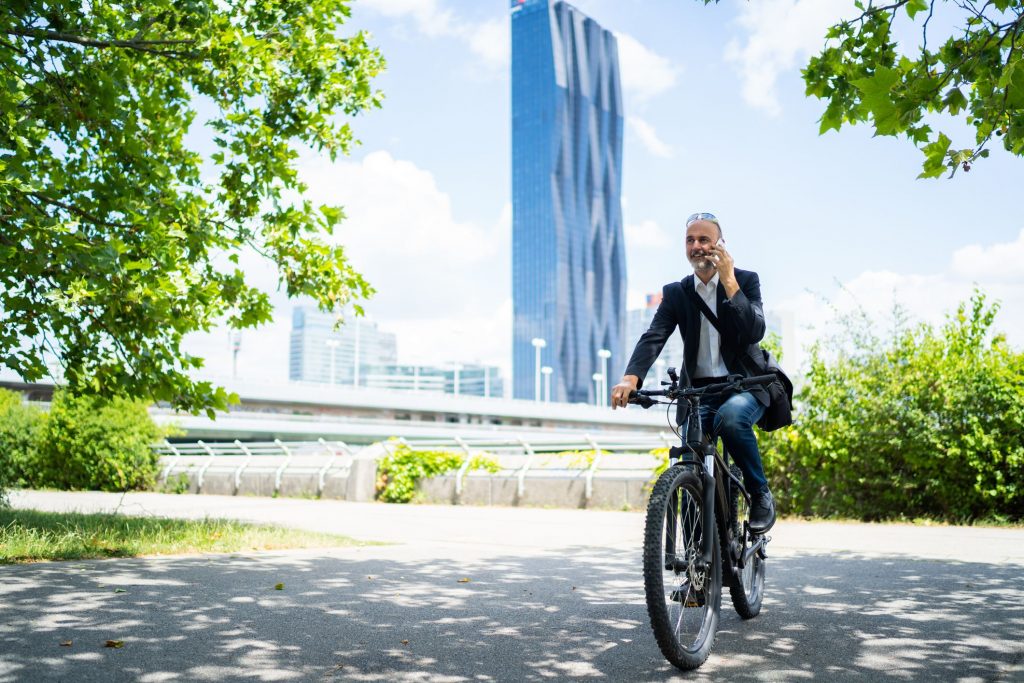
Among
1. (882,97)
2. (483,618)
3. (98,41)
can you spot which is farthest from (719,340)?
(98,41)

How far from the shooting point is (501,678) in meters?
3.51

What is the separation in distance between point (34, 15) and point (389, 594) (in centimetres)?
475

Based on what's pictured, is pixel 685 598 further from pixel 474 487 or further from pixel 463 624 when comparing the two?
pixel 474 487

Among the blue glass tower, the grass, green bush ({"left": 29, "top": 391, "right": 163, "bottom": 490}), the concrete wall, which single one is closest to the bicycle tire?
the grass

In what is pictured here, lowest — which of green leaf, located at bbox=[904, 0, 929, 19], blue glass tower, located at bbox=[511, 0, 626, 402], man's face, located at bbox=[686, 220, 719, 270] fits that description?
man's face, located at bbox=[686, 220, 719, 270]

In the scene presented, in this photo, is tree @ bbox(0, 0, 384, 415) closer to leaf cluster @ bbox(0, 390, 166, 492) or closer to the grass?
the grass

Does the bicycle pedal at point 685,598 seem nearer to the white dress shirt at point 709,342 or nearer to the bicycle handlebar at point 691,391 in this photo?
the bicycle handlebar at point 691,391

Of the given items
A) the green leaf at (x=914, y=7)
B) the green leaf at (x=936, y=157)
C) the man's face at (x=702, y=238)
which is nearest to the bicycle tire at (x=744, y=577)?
the man's face at (x=702, y=238)

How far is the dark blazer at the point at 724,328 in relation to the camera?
4238 millimetres

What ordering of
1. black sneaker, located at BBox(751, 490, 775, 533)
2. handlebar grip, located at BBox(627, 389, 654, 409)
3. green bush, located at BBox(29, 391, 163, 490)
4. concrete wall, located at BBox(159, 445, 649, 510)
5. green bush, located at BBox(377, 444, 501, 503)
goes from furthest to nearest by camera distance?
green bush, located at BBox(29, 391, 163, 490)
green bush, located at BBox(377, 444, 501, 503)
concrete wall, located at BBox(159, 445, 649, 510)
black sneaker, located at BBox(751, 490, 775, 533)
handlebar grip, located at BBox(627, 389, 654, 409)

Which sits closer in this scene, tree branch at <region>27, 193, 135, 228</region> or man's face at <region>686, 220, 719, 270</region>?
man's face at <region>686, 220, 719, 270</region>

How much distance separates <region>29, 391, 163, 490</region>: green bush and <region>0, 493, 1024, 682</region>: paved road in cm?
1456

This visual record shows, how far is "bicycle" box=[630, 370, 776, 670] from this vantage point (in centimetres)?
347

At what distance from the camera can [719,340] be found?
445cm
